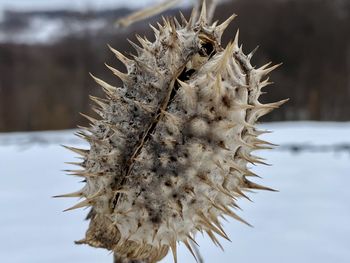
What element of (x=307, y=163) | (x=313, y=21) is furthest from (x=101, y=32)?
(x=307, y=163)

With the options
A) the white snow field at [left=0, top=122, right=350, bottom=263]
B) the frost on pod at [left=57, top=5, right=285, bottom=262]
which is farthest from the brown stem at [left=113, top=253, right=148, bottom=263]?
the white snow field at [left=0, top=122, right=350, bottom=263]

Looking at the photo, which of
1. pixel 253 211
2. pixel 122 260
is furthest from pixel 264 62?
pixel 122 260

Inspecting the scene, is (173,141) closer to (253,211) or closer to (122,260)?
(122,260)

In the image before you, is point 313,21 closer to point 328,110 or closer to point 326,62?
point 326,62

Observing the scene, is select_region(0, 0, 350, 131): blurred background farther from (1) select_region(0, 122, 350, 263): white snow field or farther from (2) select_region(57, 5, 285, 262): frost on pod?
(2) select_region(57, 5, 285, 262): frost on pod

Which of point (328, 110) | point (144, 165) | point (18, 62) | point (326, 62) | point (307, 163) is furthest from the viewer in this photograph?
point (18, 62)
